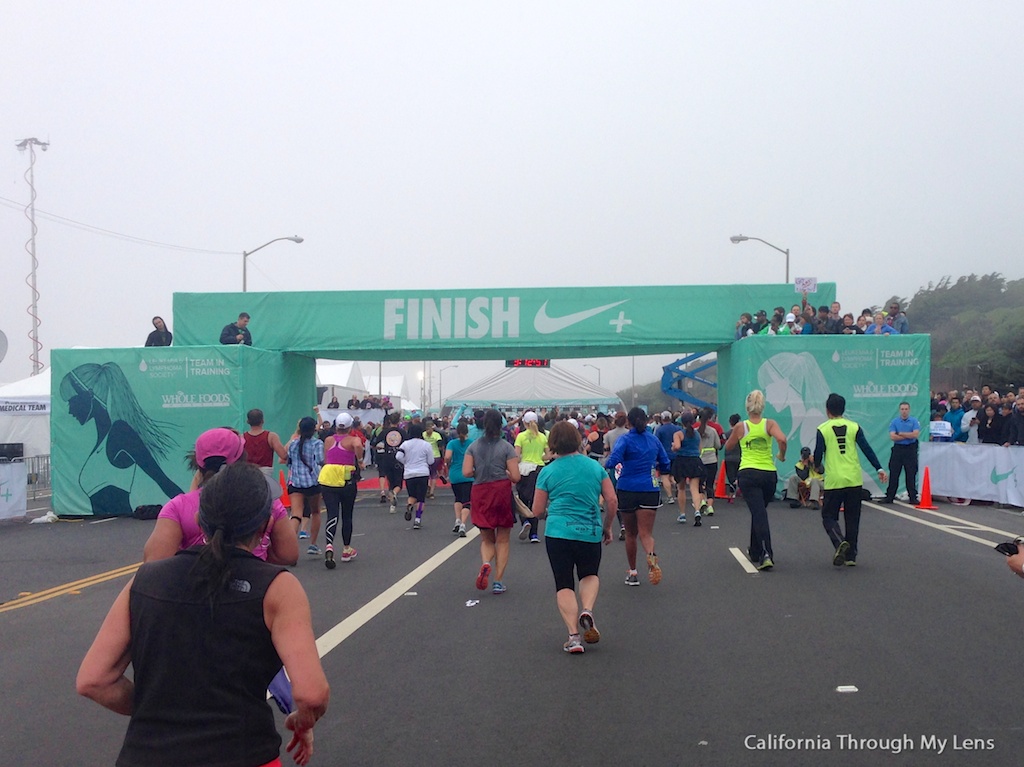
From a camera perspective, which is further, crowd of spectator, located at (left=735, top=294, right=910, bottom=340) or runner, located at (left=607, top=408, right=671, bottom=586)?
crowd of spectator, located at (left=735, top=294, right=910, bottom=340)

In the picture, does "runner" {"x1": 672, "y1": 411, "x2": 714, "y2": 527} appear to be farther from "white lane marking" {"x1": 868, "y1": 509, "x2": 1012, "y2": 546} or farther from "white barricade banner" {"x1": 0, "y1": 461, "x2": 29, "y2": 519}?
"white barricade banner" {"x1": 0, "y1": 461, "x2": 29, "y2": 519}

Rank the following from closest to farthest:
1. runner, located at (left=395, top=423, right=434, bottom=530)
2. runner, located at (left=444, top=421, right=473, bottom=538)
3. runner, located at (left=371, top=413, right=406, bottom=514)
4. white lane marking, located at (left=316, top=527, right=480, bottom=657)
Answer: white lane marking, located at (left=316, top=527, right=480, bottom=657) → runner, located at (left=444, top=421, right=473, bottom=538) → runner, located at (left=395, top=423, right=434, bottom=530) → runner, located at (left=371, top=413, right=406, bottom=514)

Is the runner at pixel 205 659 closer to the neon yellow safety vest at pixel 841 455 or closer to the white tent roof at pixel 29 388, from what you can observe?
the neon yellow safety vest at pixel 841 455

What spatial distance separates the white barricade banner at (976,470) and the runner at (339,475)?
1194 centimetres

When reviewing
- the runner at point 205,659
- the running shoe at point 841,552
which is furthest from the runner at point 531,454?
the runner at point 205,659

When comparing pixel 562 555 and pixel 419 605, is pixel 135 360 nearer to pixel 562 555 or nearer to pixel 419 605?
pixel 419 605

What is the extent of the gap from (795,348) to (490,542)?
11978 mm

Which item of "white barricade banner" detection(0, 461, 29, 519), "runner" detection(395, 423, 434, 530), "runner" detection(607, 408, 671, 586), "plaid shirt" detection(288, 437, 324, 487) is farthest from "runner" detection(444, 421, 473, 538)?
"white barricade banner" detection(0, 461, 29, 519)

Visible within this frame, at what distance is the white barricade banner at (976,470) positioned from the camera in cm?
1688

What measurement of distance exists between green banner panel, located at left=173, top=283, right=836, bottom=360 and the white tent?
33.3ft

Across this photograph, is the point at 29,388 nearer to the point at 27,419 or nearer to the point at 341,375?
the point at 27,419

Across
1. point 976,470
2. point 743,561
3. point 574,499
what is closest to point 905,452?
point 976,470

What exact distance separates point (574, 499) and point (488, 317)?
14317 mm

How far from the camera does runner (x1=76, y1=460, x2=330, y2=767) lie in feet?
8.57
